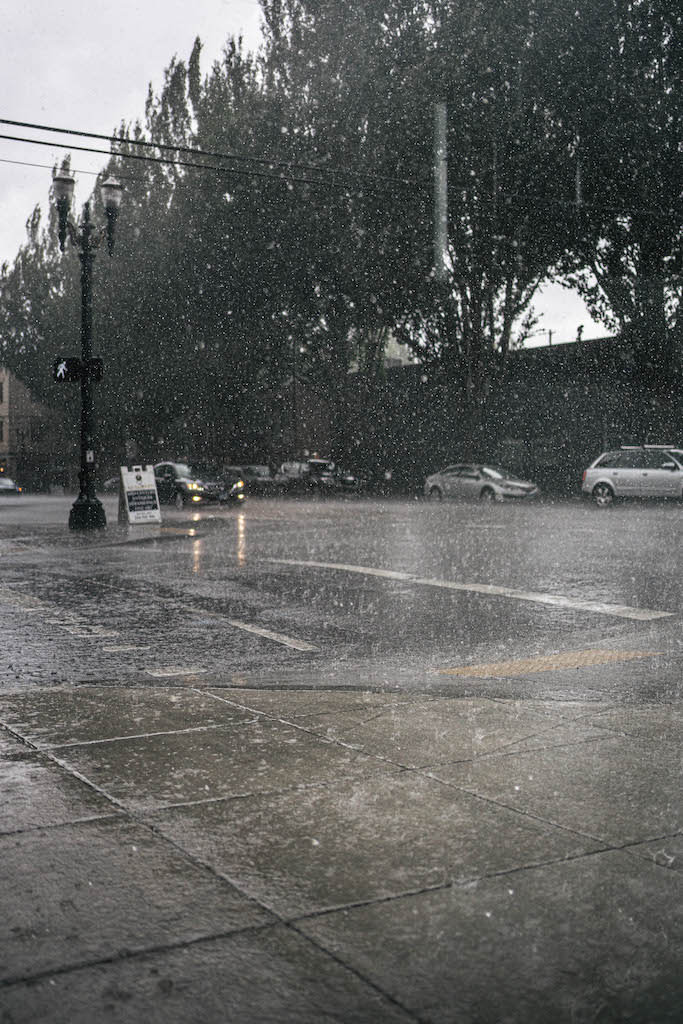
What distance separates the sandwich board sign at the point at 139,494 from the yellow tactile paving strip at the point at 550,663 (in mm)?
15612

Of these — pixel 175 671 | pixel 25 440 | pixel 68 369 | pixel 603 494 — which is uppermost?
pixel 68 369

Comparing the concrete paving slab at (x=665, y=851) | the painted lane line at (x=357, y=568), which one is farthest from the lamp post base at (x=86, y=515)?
the concrete paving slab at (x=665, y=851)

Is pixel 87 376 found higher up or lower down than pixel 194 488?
higher up

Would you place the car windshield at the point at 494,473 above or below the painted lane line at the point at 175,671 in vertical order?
above

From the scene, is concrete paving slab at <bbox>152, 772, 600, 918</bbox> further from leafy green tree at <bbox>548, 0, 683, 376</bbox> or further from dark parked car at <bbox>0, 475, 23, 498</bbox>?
dark parked car at <bbox>0, 475, 23, 498</bbox>

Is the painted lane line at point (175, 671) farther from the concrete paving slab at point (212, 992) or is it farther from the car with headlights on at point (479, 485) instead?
the car with headlights on at point (479, 485)

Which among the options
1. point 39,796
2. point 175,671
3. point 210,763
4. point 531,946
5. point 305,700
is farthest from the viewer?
point 175,671

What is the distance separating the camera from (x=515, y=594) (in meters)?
11.6

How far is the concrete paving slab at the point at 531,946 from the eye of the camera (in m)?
2.88

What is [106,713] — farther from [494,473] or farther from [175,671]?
[494,473]

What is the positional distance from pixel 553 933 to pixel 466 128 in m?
31.9

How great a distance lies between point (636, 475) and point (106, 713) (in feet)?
93.2

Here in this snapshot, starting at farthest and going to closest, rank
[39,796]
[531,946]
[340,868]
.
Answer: [39,796], [340,868], [531,946]

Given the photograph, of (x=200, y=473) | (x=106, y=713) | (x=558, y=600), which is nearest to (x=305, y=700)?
(x=106, y=713)
